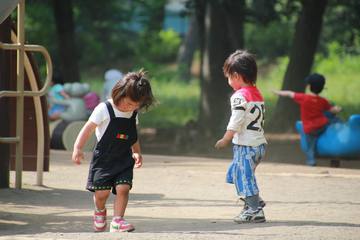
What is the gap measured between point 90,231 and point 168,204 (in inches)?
65.4

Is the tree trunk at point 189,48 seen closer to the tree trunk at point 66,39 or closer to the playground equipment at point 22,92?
the tree trunk at point 66,39

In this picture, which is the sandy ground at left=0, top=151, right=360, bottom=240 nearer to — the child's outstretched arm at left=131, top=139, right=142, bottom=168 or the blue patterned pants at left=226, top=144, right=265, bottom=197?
the blue patterned pants at left=226, top=144, right=265, bottom=197

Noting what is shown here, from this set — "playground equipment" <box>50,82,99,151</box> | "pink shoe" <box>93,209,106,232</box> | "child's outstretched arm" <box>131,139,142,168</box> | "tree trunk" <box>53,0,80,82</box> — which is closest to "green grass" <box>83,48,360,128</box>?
"tree trunk" <box>53,0,80,82</box>

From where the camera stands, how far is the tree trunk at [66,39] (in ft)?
67.5

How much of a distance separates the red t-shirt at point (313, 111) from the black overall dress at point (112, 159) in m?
5.99

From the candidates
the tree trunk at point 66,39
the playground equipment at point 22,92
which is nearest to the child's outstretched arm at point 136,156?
the playground equipment at point 22,92

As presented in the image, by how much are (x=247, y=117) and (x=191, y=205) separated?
1.56m

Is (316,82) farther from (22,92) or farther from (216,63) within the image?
(216,63)

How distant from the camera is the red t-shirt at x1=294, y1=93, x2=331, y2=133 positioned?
1275 cm

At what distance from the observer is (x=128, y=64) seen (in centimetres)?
4131

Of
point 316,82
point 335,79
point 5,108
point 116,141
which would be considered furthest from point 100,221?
point 335,79

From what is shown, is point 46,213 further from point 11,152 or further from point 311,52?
point 311,52

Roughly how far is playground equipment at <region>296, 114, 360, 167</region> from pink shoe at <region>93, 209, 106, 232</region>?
6.21 m

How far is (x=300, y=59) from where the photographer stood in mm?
18188
